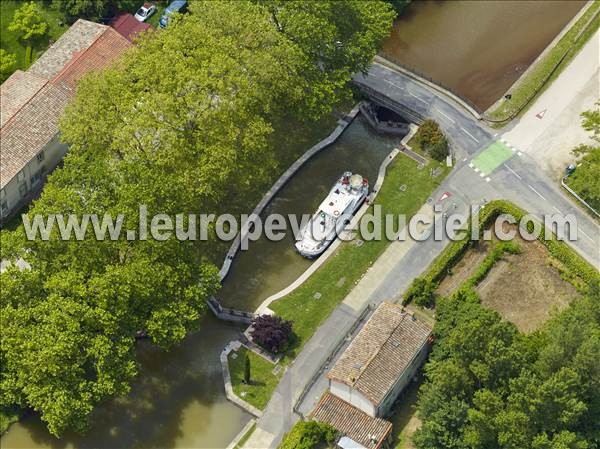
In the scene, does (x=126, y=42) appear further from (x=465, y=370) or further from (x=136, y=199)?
(x=465, y=370)

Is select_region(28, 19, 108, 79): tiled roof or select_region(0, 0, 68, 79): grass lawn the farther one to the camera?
select_region(0, 0, 68, 79): grass lawn

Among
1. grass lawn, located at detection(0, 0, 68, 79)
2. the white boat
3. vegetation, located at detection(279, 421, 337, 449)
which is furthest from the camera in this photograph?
grass lawn, located at detection(0, 0, 68, 79)

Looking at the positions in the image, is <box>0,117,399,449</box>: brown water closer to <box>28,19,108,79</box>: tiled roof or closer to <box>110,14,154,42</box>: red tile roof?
<box>28,19,108,79</box>: tiled roof

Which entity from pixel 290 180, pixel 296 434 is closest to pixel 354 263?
pixel 290 180

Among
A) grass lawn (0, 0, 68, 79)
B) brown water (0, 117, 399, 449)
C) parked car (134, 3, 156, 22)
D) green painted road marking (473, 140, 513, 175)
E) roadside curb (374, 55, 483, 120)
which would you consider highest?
roadside curb (374, 55, 483, 120)

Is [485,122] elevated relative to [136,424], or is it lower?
elevated

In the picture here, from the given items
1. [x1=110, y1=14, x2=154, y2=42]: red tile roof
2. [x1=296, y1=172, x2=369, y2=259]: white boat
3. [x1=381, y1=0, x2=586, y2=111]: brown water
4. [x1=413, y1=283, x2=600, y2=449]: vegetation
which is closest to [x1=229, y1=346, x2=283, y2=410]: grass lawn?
[x1=296, y1=172, x2=369, y2=259]: white boat

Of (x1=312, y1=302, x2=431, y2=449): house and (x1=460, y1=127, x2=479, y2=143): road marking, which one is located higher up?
(x1=460, y1=127, x2=479, y2=143): road marking
